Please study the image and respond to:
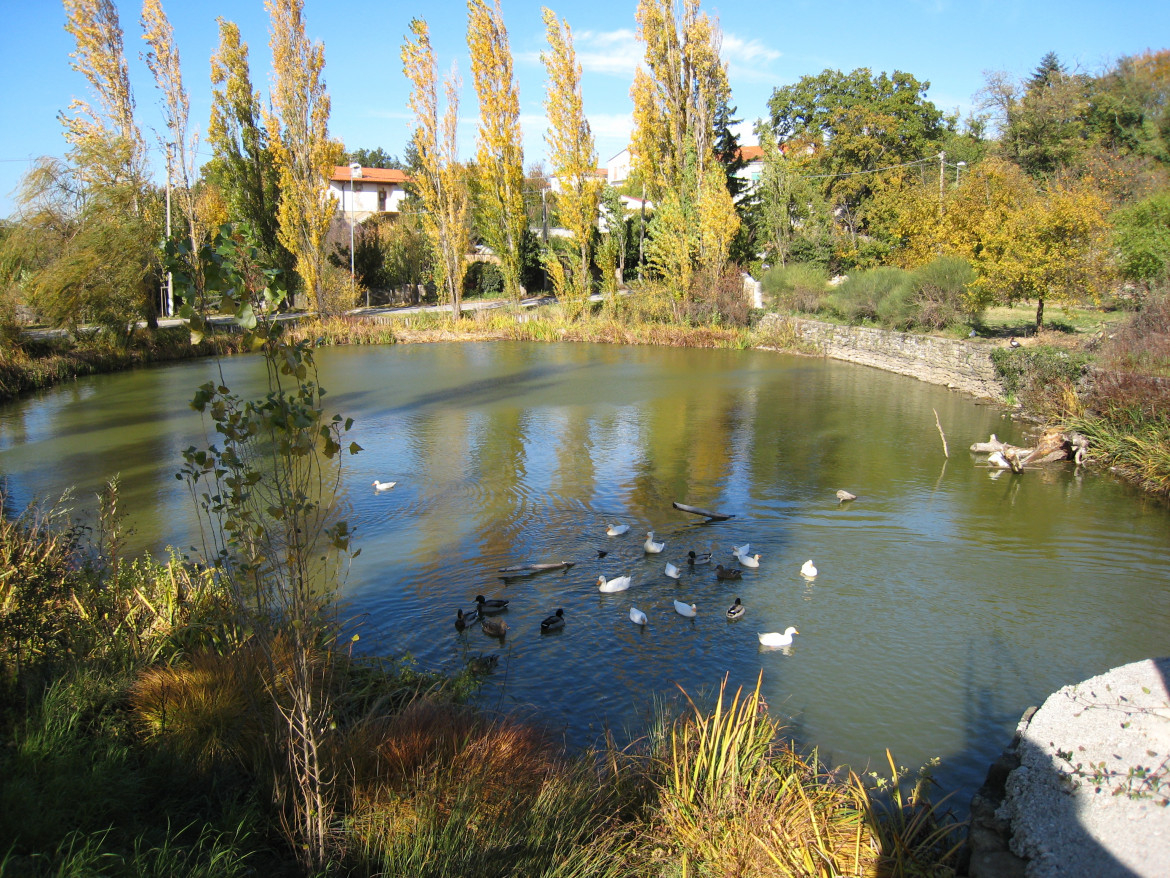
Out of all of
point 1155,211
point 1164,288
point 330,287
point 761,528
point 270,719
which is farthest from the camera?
point 330,287

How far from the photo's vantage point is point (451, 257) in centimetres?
3525

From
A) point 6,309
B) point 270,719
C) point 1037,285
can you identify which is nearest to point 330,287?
point 6,309

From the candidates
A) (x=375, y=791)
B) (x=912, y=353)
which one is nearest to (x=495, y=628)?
(x=375, y=791)

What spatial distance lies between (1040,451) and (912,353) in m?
9.79

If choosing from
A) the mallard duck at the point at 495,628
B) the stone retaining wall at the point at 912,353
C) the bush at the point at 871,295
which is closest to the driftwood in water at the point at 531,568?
the mallard duck at the point at 495,628

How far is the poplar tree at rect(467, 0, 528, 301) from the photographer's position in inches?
1270

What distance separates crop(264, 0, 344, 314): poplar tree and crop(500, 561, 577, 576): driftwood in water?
2792 cm

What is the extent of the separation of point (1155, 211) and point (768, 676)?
62.0 feet

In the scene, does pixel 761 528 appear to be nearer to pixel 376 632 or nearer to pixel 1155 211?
pixel 376 632

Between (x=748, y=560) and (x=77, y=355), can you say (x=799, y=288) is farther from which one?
(x=77, y=355)

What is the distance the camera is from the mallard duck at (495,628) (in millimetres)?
7172

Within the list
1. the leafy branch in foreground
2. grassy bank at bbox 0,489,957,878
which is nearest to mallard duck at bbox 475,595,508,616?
grassy bank at bbox 0,489,957,878

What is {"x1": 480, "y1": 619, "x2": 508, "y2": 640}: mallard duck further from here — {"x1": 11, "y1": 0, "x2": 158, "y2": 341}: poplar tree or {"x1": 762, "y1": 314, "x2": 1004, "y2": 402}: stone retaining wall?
{"x1": 11, "y1": 0, "x2": 158, "y2": 341}: poplar tree

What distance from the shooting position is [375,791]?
3.76 m
